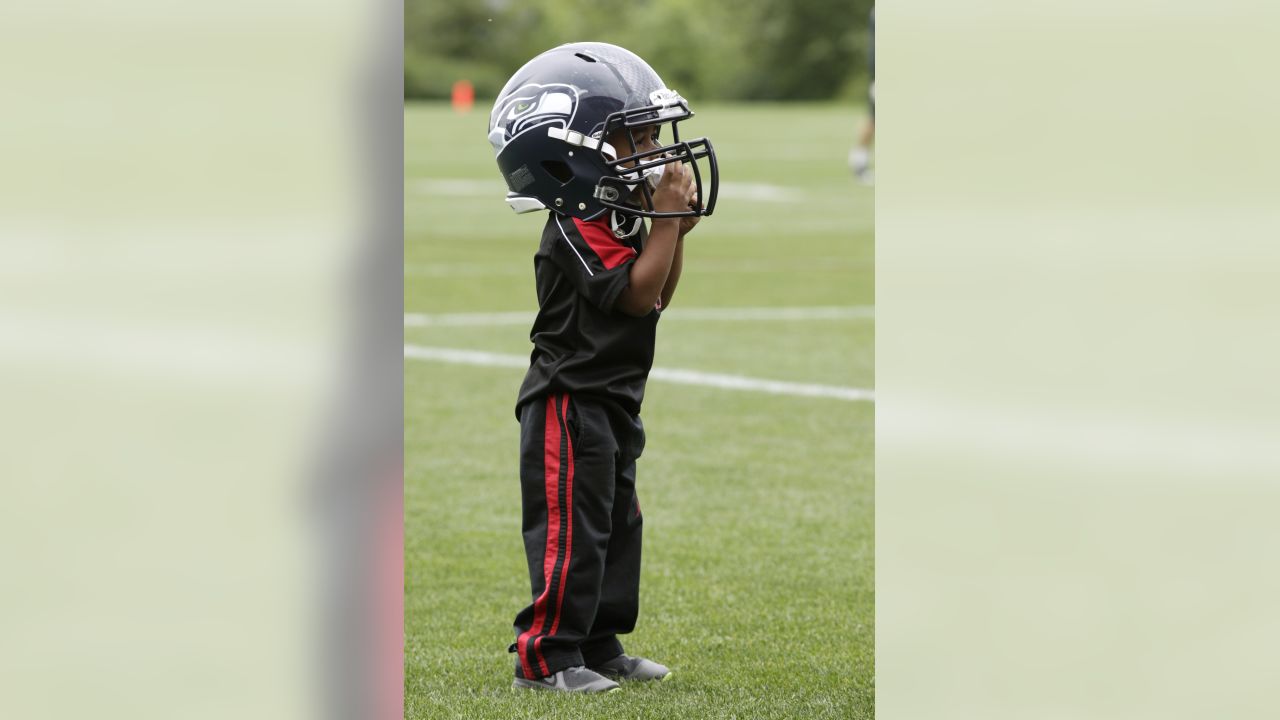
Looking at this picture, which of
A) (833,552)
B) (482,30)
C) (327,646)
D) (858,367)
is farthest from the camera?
(482,30)

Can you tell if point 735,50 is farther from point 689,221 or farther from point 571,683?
point 571,683

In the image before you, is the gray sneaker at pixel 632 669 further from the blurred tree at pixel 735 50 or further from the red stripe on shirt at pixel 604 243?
the blurred tree at pixel 735 50

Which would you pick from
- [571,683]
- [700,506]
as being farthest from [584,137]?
[700,506]

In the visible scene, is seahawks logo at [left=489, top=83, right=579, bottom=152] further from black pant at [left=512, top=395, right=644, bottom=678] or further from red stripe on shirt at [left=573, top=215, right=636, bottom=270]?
black pant at [left=512, top=395, right=644, bottom=678]

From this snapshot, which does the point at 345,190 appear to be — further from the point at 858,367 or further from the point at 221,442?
the point at 858,367

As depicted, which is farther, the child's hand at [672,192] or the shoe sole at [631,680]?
the shoe sole at [631,680]

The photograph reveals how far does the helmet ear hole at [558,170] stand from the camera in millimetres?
3285

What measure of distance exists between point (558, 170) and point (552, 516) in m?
0.71

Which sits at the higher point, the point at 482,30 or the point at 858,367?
the point at 482,30

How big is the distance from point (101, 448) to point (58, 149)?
1.05 ft

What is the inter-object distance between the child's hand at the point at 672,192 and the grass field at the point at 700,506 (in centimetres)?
98

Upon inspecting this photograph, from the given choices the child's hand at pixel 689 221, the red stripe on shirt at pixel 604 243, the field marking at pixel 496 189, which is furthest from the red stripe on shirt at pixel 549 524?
the field marking at pixel 496 189

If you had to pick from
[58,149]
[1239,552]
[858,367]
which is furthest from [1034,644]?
[858,367]

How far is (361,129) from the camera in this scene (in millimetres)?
1845
